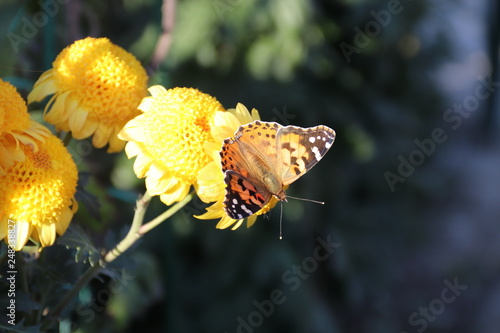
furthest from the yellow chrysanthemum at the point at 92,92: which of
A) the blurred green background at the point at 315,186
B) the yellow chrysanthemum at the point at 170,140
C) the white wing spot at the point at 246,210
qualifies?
the blurred green background at the point at 315,186

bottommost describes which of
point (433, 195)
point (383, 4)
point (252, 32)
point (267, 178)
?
point (433, 195)

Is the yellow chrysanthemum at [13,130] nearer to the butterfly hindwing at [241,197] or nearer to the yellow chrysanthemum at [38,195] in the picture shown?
the yellow chrysanthemum at [38,195]

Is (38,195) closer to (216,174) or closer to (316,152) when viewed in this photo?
(216,174)

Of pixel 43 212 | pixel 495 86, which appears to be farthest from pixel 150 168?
pixel 495 86

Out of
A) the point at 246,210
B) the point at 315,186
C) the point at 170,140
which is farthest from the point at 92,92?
the point at 315,186

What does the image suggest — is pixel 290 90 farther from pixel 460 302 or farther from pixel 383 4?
pixel 460 302

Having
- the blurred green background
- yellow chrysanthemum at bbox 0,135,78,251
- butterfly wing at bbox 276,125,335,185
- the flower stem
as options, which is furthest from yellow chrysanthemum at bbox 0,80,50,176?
the blurred green background

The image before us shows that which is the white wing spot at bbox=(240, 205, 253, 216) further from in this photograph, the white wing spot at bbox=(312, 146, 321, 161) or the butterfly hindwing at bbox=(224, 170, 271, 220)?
the white wing spot at bbox=(312, 146, 321, 161)
